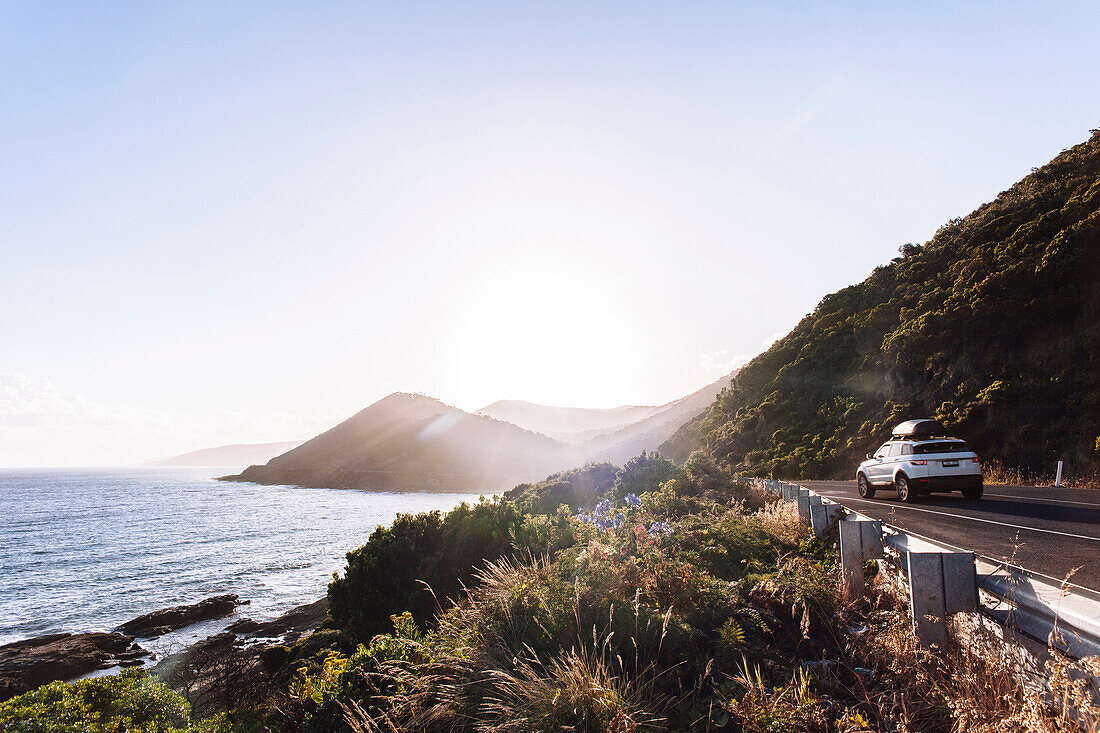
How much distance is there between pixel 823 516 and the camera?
767 centimetres

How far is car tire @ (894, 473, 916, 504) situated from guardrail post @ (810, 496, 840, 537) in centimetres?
724

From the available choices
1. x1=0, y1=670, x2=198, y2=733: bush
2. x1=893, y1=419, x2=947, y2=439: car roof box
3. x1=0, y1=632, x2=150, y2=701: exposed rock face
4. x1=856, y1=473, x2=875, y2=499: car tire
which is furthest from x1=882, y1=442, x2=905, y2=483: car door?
x1=0, y1=632, x2=150, y2=701: exposed rock face

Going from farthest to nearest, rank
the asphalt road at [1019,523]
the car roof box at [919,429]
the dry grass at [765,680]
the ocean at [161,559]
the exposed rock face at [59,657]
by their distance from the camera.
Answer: the ocean at [161,559], the exposed rock face at [59,657], the car roof box at [919,429], the asphalt road at [1019,523], the dry grass at [765,680]

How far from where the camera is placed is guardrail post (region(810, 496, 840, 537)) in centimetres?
757

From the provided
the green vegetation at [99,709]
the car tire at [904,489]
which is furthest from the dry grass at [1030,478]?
the green vegetation at [99,709]

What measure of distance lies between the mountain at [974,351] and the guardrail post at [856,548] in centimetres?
1894

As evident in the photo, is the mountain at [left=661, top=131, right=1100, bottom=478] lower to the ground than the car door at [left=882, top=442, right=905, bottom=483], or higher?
higher

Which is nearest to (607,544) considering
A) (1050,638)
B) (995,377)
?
(1050,638)

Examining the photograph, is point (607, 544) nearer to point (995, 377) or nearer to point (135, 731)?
point (135, 731)

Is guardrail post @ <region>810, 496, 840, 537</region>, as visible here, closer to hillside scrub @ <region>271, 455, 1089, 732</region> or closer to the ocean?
hillside scrub @ <region>271, 455, 1089, 732</region>

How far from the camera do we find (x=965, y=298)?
88.9 ft

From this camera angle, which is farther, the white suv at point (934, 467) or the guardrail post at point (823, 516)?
the white suv at point (934, 467)

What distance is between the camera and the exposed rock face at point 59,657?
21.1m

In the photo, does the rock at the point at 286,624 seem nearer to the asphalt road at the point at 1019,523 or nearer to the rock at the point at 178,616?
the rock at the point at 178,616
